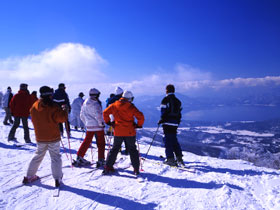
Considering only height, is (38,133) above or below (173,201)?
above

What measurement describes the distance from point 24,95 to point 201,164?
8.08 metres

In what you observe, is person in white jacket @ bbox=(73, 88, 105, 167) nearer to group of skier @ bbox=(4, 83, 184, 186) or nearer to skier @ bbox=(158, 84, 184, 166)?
group of skier @ bbox=(4, 83, 184, 186)

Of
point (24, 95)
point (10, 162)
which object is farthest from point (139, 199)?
point (24, 95)

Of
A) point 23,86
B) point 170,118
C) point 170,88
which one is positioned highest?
point 23,86

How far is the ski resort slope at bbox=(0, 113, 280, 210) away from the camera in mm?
3448

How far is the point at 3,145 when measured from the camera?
808cm

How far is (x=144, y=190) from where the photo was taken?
4051 mm

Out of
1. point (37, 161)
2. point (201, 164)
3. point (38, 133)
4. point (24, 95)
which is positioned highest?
point (24, 95)

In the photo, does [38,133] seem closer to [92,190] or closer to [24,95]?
[92,190]

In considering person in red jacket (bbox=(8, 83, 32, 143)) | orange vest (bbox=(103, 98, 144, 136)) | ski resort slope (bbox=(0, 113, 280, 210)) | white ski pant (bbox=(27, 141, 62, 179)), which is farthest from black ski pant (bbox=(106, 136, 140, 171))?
person in red jacket (bbox=(8, 83, 32, 143))

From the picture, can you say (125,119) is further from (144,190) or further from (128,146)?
(144,190)

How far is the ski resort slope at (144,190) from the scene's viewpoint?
3.45m

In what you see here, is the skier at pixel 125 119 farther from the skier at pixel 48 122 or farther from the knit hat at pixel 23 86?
the knit hat at pixel 23 86

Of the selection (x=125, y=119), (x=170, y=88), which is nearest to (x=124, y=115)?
(x=125, y=119)
